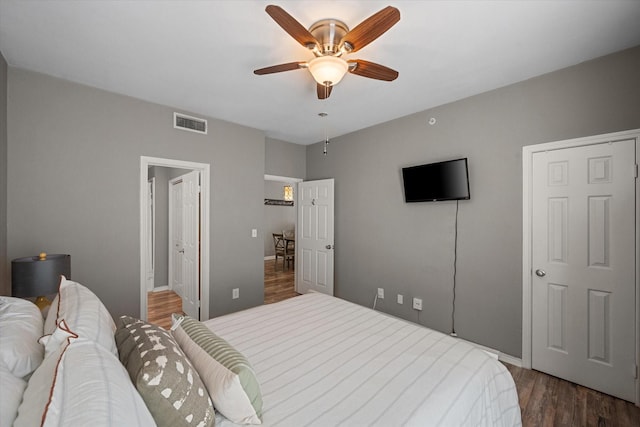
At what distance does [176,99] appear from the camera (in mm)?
2994

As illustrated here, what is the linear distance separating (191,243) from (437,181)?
329 cm

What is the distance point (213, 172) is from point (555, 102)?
370cm

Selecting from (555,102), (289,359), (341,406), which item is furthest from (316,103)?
(341,406)

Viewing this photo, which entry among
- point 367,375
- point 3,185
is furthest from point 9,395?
point 3,185

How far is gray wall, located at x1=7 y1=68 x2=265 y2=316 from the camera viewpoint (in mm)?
2410

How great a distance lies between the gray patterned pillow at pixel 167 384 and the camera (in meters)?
0.90

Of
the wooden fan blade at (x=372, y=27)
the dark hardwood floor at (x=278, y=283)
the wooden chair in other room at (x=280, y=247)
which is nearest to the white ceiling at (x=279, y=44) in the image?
the wooden fan blade at (x=372, y=27)

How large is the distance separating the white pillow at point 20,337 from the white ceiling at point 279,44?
5.78 feet

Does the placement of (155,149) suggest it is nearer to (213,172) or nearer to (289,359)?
(213,172)

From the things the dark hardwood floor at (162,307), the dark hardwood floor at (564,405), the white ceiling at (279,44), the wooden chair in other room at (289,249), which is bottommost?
the dark hardwood floor at (564,405)

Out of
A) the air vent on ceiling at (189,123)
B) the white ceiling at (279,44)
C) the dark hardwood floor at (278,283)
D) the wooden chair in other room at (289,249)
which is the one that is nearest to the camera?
the white ceiling at (279,44)

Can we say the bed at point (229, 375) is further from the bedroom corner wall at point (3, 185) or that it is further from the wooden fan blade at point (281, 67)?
the wooden fan blade at point (281, 67)

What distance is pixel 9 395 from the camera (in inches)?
29.0

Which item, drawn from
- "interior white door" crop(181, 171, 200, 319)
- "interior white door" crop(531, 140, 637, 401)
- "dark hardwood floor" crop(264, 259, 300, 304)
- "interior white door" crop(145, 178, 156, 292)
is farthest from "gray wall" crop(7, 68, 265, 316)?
"interior white door" crop(531, 140, 637, 401)
